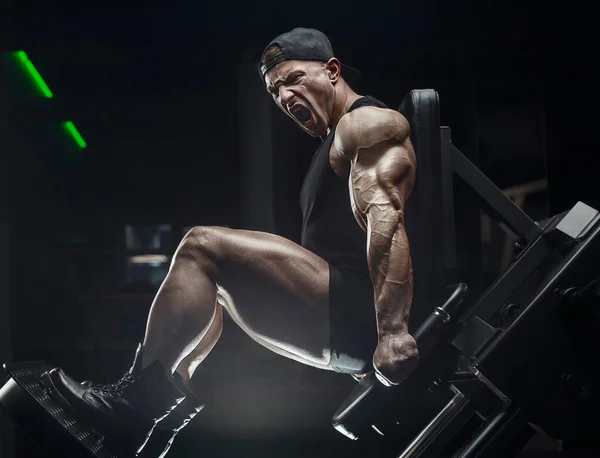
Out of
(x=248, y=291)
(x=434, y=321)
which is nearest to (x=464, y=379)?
(x=434, y=321)

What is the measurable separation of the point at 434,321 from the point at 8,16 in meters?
1.86

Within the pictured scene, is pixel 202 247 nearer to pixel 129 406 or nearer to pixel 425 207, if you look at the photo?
pixel 129 406

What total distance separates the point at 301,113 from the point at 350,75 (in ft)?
0.70

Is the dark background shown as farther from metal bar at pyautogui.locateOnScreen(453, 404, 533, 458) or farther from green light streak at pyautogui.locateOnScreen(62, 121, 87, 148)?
metal bar at pyautogui.locateOnScreen(453, 404, 533, 458)

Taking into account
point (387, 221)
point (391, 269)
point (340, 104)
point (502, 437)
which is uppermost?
point (340, 104)

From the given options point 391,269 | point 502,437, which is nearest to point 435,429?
point 502,437

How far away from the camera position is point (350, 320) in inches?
66.9

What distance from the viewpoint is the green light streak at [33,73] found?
2477 mm

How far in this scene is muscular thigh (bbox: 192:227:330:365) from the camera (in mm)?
1680

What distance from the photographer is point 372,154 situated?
1.61 meters

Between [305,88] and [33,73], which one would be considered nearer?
[305,88]

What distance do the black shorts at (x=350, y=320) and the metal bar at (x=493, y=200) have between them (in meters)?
0.41

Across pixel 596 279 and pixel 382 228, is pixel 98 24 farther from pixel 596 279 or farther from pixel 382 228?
pixel 596 279

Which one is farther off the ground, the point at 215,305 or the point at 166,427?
the point at 215,305
